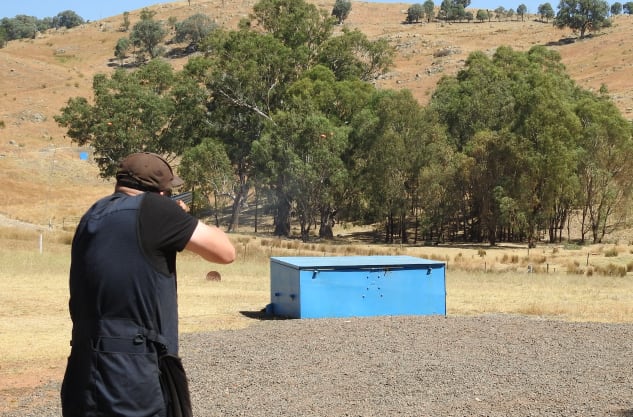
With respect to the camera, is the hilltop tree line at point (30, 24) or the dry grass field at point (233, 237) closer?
the dry grass field at point (233, 237)

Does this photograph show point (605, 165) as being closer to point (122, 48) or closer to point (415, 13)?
point (122, 48)

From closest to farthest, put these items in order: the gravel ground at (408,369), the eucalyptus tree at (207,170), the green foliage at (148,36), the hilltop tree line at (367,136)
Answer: the gravel ground at (408,369), the hilltop tree line at (367,136), the eucalyptus tree at (207,170), the green foliage at (148,36)

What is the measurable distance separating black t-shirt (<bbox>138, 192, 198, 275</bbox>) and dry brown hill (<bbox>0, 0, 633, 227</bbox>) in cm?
5162

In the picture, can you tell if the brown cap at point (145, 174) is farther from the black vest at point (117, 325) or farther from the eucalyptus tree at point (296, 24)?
the eucalyptus tree at point (296, 24)

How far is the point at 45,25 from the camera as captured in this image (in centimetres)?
16112

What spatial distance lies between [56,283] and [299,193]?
2685 cm

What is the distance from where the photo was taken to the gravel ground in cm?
875

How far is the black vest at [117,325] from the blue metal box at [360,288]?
12.3 m

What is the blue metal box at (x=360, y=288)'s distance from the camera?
16344mm

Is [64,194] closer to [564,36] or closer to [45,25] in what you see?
[564,36]

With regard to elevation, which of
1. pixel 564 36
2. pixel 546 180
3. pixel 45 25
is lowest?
pixel 546 180

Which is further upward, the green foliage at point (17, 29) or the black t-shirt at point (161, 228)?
the green foliage at point (17, 29)

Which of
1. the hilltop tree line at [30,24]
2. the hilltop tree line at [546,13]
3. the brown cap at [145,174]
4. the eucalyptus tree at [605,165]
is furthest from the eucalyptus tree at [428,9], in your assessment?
the brown cap at [145,174]

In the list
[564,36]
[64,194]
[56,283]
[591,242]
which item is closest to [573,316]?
[56,283]
